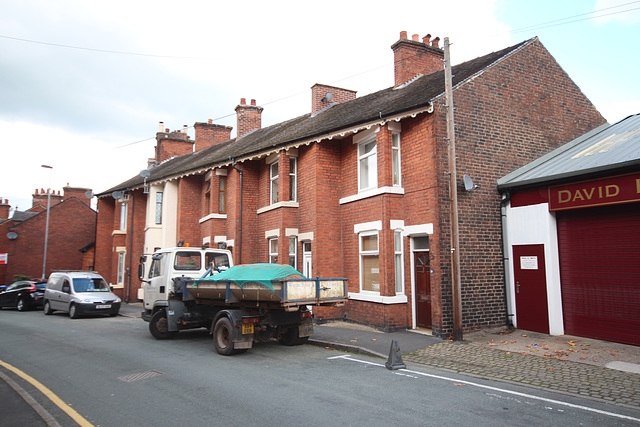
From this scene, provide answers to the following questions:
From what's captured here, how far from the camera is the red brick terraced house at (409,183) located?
11.4 m

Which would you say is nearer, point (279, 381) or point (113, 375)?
point (279, 381)

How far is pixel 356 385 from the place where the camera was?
6.66 metres

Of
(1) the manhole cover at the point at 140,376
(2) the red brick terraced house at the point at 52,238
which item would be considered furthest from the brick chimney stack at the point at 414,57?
(2) the red brick terraced house at the point at 52,238

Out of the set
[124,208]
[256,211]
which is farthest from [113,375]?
[124,208]

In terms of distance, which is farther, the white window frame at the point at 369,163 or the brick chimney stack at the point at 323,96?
the brick chimney stack at the point at 323,96

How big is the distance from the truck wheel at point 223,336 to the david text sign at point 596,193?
8275 mm

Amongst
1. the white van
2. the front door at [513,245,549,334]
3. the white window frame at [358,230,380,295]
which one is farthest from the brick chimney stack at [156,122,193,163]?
the front door at [513,245,549,334]

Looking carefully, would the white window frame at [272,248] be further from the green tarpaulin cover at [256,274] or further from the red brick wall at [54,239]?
the red brick wall at [54,239]

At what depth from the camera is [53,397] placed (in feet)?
20.5

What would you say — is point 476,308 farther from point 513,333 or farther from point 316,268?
point 316,268

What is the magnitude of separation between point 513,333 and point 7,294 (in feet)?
75.3

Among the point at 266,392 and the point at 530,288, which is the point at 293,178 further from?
the point at 266,392

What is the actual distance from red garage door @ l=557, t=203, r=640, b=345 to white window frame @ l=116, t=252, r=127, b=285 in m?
23.7

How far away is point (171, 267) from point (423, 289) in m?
6.77
